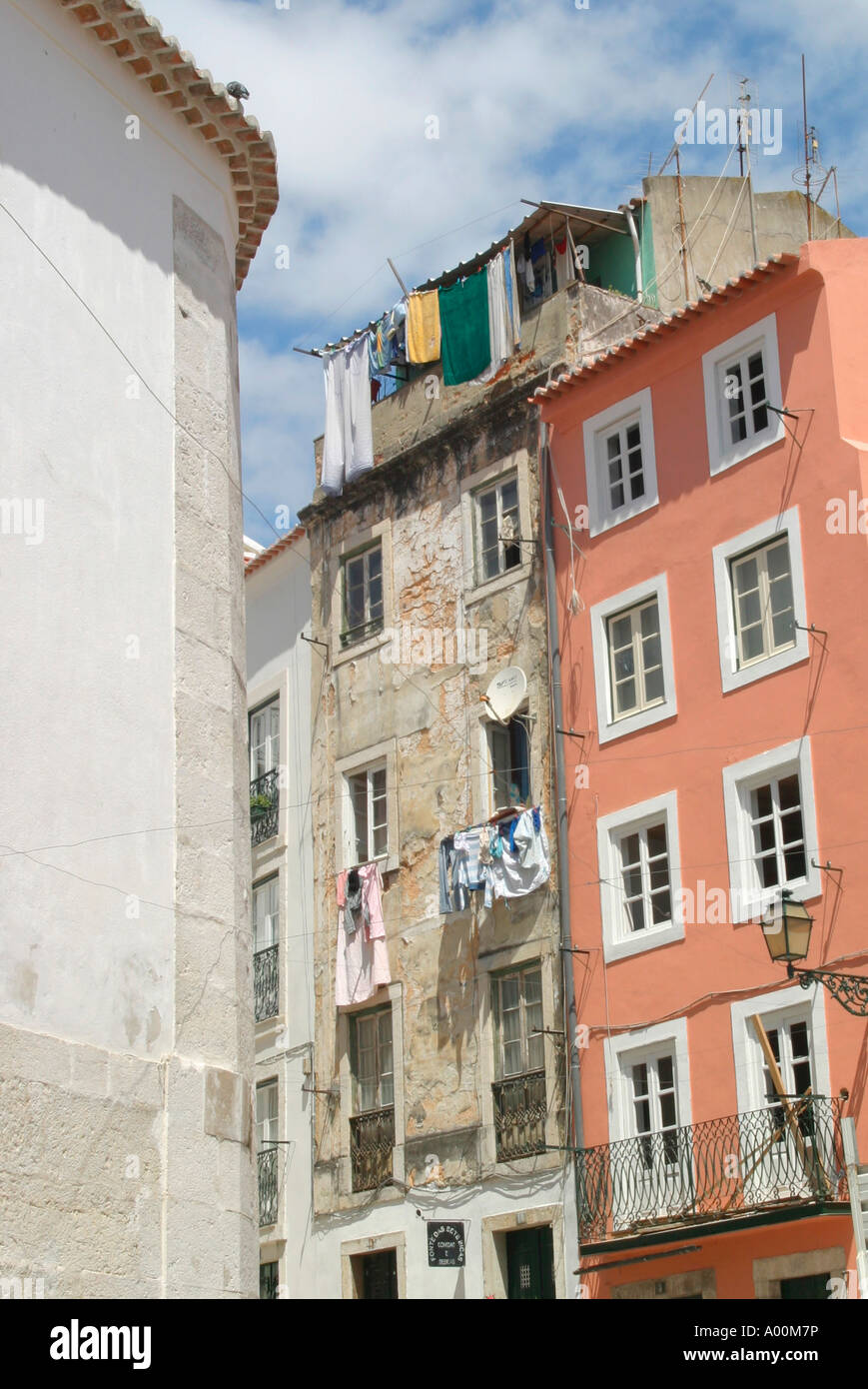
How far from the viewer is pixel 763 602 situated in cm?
2122

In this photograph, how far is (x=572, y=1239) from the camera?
21.5 m

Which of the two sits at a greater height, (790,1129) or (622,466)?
(622,466)

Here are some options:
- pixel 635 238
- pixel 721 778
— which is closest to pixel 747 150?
pixel 635 238

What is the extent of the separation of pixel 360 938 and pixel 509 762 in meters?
3.16

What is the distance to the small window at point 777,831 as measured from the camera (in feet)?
66.0

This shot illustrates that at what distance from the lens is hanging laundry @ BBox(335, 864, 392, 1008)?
81.5ft

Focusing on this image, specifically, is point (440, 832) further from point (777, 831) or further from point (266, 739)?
point (777, 831)

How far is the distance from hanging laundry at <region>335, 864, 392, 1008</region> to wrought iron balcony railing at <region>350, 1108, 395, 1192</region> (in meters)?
1.50

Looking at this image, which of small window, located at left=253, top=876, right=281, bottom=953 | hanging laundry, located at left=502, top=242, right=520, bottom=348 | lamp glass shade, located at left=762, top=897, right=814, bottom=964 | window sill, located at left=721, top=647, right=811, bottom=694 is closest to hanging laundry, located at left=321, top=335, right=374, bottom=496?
hanging laundry, located at left=502, top=242, right=520, bottom=348

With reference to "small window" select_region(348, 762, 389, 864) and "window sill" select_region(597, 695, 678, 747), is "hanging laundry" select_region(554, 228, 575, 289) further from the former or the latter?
"small window" select_region(348, 762, 389, 864)

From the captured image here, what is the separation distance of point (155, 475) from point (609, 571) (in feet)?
35.7

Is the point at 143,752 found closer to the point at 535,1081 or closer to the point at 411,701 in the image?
the point at 535,1081

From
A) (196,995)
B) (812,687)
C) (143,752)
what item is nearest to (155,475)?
(143,752)

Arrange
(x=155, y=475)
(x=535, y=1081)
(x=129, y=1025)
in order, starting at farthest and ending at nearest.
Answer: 1. (x=535, y=1081)
2. (x=155, y=475)
3. (x=129, y=1025)
